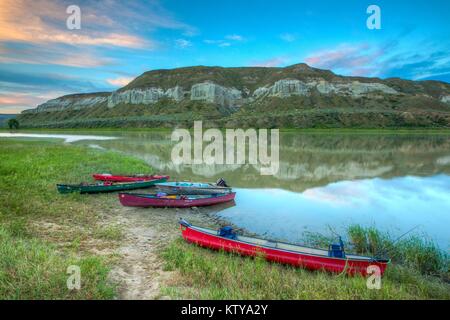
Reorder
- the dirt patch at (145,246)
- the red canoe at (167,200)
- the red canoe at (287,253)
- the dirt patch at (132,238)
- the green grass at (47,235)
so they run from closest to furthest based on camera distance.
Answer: the green grass at (47,235) → the dirt patch at (145,246) → the dirt patch at (132,238) → the red canoe at (287,253) → the red canoe at (167,200)

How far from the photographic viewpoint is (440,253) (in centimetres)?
1294

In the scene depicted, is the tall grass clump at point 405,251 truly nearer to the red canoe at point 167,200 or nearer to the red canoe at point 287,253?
the red canoe at point 287,253

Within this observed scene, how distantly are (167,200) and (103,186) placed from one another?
6.27 m

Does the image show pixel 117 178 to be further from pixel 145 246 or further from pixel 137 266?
pixel 137 266

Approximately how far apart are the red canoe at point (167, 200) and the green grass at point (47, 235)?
4.82 feet

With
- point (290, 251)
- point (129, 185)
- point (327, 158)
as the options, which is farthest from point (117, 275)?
point (327, 158)

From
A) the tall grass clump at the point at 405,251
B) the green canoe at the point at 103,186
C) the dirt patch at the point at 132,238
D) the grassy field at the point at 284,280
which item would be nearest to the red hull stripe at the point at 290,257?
the grassy field at the point at 284,280

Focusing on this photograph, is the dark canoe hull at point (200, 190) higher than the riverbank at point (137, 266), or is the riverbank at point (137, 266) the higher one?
the dark canoe hull at point (200, 190)

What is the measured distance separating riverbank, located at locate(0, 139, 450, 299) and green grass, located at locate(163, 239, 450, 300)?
0.03m

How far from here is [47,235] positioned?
13867 mm

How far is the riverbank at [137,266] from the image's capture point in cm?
909

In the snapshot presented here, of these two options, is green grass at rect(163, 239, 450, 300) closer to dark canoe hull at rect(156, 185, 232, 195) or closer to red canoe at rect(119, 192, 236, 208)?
red canoe at rect(119, 192, 236, 208)

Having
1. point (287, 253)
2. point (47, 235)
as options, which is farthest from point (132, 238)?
point (287, 253)

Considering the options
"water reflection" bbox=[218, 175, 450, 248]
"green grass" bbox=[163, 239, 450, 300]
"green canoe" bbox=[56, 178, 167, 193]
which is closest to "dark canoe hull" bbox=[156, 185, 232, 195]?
"water reflection" bbox=[218, 175, 450, 248]
